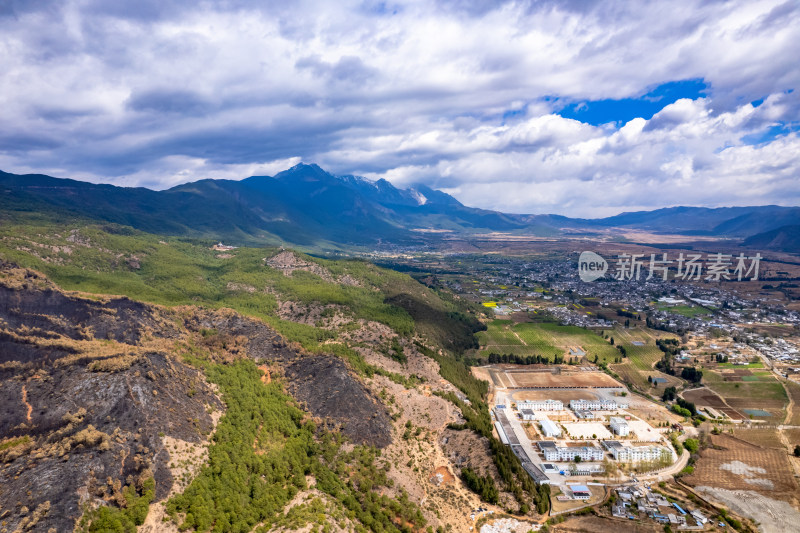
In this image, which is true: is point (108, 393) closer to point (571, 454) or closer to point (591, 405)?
point (571, 454)

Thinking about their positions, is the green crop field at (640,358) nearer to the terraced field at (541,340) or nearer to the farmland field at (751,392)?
the terraced field at (541,340)

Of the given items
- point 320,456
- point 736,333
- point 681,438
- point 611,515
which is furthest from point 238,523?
A: point 736,333

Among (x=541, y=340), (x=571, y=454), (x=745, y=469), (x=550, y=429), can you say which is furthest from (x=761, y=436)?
(x=541, y=340)

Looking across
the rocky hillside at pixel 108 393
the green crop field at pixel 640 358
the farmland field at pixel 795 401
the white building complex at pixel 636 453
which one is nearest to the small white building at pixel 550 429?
the white building complex at pixel 636 453

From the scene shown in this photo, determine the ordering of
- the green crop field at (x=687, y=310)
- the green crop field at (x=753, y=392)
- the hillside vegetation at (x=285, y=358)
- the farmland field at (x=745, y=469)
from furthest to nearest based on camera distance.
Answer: the green crop field at (x=687, y=310) < the green crop field at (x=753, y=392) < the farmland field at (x=745, y=469) < the hillside vegetation at (x=285, y=358)

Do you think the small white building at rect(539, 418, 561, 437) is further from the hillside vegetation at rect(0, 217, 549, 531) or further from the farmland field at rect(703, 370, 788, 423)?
the farmland field at rect(703, 370, 788, 423)
